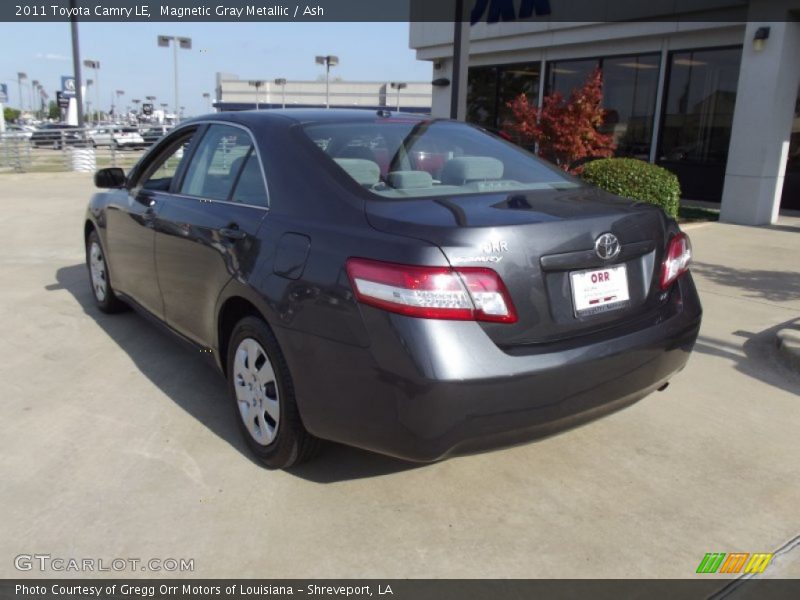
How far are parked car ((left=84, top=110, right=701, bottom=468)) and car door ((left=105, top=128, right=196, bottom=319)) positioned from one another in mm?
592

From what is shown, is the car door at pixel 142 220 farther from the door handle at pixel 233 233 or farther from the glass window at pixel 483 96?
the glass window at pixel 483 96

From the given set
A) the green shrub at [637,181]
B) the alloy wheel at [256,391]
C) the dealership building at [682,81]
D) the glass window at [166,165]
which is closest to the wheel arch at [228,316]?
the alloy wheel at [256,391]

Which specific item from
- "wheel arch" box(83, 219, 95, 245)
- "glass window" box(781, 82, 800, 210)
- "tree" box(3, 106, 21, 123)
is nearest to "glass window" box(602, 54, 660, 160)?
"glass window" box(781, 82, 800, 210)

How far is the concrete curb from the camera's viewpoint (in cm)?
430

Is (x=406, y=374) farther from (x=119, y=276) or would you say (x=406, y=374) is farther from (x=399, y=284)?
(x=119, y=276)

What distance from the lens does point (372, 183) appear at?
9.66ft

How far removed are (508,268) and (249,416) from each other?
1.48 m

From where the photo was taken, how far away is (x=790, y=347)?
4.36 m

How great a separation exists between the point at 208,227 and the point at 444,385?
1713 mm

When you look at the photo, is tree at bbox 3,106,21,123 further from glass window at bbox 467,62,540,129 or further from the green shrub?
the green shrub

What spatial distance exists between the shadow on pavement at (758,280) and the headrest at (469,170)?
3.87 meters

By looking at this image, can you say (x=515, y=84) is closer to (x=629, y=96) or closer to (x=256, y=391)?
(x=629, y=96)

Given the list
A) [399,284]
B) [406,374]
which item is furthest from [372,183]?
[406,374]

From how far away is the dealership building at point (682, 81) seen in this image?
10336mm
